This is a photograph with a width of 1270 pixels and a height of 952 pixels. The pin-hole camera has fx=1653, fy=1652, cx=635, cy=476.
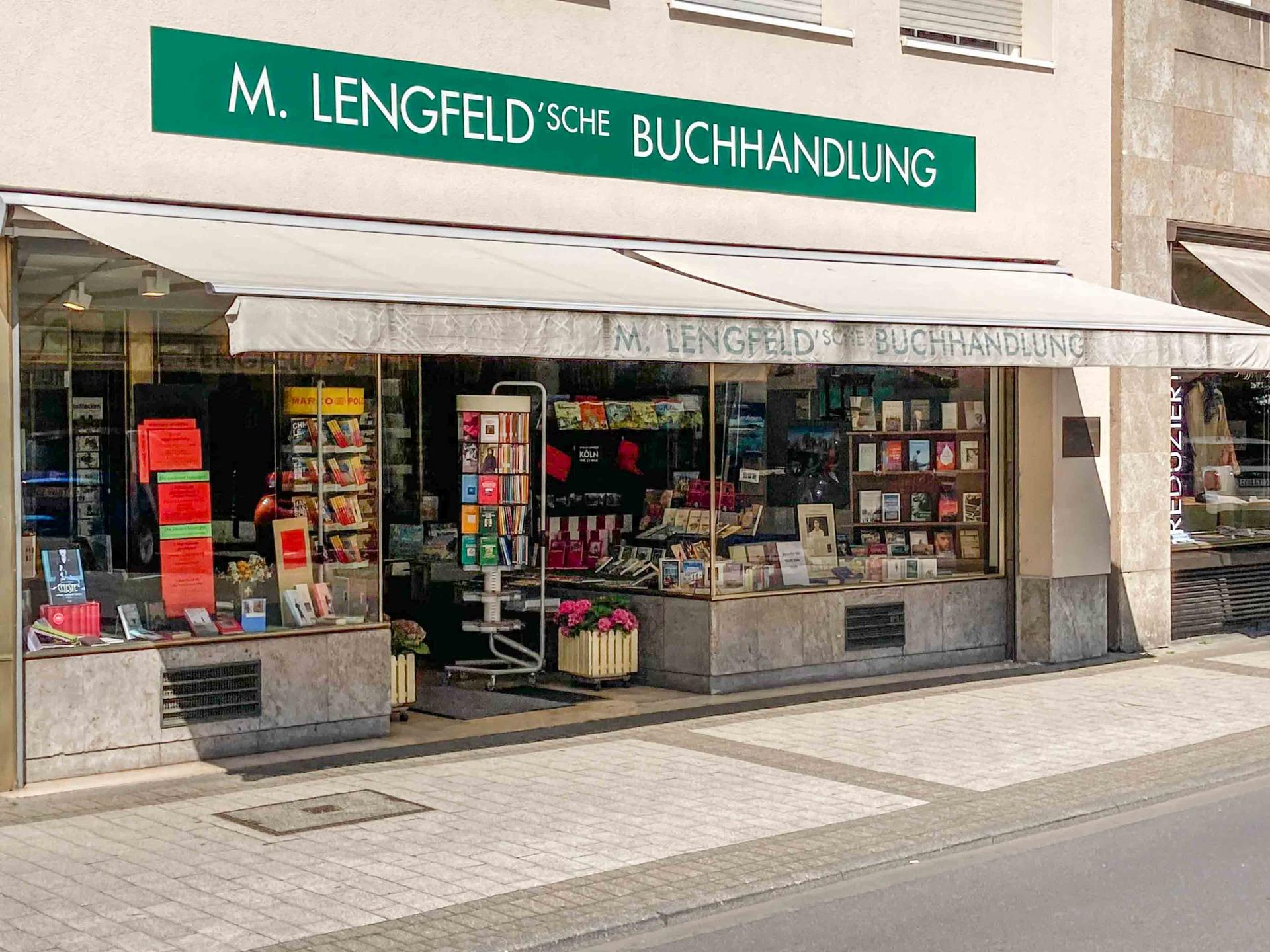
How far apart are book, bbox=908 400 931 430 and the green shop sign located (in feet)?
5.30

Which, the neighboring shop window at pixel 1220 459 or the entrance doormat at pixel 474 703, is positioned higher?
the neighboring shop window at pixel 1220 459

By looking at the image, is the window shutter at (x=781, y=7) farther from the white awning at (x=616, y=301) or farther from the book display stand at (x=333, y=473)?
the book display stand at (x=333, y=473)

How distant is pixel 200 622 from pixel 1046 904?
17.4ft

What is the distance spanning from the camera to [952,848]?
7.75 metres

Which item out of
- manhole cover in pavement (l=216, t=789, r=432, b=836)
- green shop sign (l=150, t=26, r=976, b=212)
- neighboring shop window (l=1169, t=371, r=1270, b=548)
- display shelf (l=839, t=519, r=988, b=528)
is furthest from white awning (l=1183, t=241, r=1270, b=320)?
manhole cover in pavement (l=216, t=789, r=432, b=836)

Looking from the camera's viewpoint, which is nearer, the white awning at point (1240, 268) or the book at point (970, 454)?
the book at point (970, 454)

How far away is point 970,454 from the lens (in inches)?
546

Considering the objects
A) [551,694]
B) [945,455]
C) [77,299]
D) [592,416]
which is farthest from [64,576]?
[945,455]

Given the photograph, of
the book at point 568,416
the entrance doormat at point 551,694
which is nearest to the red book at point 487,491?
the book at point 568,416

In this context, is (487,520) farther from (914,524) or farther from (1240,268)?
(1240,268)

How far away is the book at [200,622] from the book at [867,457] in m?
5.66

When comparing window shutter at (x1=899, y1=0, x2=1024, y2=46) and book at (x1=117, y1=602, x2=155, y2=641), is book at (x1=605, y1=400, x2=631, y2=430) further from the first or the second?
book at (x1=117, y1=602, x2=155, y2=641)

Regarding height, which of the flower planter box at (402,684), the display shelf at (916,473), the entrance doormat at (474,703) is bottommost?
the entrance doormat at (474,703)

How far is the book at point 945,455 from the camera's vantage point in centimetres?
1376
